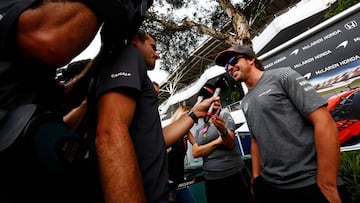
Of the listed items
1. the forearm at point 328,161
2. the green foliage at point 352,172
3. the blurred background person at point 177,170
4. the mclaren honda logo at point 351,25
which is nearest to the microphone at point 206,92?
the forearm at point 328,161

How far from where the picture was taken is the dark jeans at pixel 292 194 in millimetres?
1455

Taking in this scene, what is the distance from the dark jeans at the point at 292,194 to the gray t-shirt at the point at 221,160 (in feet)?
3.20

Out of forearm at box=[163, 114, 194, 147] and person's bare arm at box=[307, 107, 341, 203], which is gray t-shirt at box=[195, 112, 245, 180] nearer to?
person's bare arm at box=[307, 107, 341, 203]

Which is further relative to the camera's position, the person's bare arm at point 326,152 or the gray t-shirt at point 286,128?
the gray t-shirt at point 286,128

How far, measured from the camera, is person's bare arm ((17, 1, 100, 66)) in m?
0.69

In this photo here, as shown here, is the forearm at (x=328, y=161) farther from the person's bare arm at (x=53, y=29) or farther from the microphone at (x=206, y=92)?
the person's bare arm at (x=53, y=29)

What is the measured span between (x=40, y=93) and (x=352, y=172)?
343 cm

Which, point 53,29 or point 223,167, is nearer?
point 53,29

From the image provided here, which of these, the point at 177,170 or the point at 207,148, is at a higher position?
the point at 207,148

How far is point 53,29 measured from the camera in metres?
0.70

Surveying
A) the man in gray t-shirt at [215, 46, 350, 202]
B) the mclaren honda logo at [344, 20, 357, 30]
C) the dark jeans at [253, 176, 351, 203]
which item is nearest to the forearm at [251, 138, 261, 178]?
the man in gray t-shirt at [215, 46, 350, 202]

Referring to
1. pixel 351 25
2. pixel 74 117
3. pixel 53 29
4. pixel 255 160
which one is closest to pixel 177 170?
pixel 255 160

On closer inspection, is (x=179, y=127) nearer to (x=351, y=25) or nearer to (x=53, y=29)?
(x=53, y=29)

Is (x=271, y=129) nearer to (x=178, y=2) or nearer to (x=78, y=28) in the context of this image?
(x=78, y=28)
